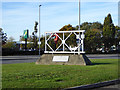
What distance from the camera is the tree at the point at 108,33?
60.6 meters

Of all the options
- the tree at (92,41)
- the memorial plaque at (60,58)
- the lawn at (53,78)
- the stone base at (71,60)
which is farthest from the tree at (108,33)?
the lawn at (53,78)

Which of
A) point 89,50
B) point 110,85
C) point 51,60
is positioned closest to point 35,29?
point 89,50

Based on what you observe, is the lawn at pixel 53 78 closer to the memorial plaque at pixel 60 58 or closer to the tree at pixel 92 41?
the memorial plaque at pixel 60 58

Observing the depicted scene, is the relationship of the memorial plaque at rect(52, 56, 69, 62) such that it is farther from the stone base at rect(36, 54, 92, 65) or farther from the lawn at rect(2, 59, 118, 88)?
the lawn at rect(2, 59, 118, 88)

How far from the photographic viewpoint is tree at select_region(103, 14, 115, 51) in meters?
60.6

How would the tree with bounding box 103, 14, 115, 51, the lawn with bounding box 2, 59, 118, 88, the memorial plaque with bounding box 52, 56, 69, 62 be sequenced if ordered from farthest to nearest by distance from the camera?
the tree with bounding box 103, 14, 115, 51, the memorial plaque with bounding box 52, 56, 69, 62, the lawn with bounding box 2, 59, 118, 88

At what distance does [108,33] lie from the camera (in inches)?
2490

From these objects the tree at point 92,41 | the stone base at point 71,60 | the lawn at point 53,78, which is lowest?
the lawn at point 53,78

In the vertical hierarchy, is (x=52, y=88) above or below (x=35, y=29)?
below

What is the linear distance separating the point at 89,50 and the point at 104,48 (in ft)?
23.4

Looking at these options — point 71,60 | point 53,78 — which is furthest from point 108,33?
point 53,78

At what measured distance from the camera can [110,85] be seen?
32.0 feet

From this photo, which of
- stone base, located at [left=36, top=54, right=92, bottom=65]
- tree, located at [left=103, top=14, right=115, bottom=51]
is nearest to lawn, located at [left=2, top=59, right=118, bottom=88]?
stone base, located at [left=36, top=54, right=92, bottom=65]

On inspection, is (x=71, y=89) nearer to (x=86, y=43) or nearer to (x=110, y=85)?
(x=110, y=85)
